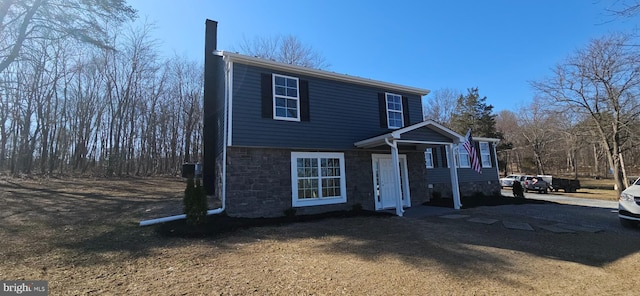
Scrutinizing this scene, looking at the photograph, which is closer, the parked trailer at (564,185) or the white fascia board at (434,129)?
the white fascia board at (434,129)

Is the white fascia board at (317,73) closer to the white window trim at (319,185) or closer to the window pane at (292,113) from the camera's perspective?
the window pane at (292,113)

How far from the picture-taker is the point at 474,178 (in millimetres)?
15281

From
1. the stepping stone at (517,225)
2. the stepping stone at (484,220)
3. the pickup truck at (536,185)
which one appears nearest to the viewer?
the stepping stone at (517,225)

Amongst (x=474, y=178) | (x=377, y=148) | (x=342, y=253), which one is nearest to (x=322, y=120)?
(x=377, y=148)

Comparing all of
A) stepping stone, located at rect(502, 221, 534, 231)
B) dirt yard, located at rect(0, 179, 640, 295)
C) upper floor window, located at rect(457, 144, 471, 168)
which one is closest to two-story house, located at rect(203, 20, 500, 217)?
dirt yard, located at rect(0, 179, 640, 295)

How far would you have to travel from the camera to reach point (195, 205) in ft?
21.3

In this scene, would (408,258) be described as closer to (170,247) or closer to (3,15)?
(170,247)

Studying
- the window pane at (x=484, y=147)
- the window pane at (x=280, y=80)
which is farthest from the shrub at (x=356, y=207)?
the window pane at (x=484, y=147)

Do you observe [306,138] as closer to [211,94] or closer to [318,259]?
[211,94]

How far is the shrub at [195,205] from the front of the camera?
6.47 metres

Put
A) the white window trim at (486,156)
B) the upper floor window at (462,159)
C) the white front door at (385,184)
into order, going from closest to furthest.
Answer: the white front door at (385,184) < the upper floor window at (462,159) < the white window trim at (486,156)

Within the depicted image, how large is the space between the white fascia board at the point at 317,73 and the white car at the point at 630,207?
21.4 feet

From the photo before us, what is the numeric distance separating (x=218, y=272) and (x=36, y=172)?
2005cm

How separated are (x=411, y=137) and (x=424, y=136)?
63 centimetres
